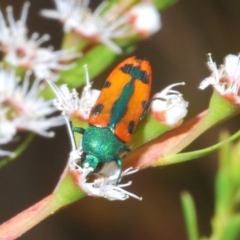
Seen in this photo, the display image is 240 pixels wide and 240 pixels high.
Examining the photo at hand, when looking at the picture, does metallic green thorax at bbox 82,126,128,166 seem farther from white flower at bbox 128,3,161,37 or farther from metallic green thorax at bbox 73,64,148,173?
white flower at bbox 128,3,161,37

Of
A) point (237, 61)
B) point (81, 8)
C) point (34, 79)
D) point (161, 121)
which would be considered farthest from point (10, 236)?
point (81, 8)

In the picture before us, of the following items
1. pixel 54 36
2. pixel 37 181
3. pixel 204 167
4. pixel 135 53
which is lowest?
pixel 204 167

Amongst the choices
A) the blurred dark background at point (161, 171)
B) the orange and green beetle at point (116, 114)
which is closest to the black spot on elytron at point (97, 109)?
the orange and green beetle at point (116, 114)

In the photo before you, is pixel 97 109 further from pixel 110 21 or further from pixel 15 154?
pixel 110 21

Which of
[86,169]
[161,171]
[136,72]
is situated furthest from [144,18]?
[161,171]

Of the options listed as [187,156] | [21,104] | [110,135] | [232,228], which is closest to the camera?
[232,228]

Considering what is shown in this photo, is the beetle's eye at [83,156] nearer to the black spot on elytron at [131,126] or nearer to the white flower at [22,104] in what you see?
the black spot on elytron at [131,126]

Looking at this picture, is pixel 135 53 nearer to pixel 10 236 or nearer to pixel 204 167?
pixel 204 167
